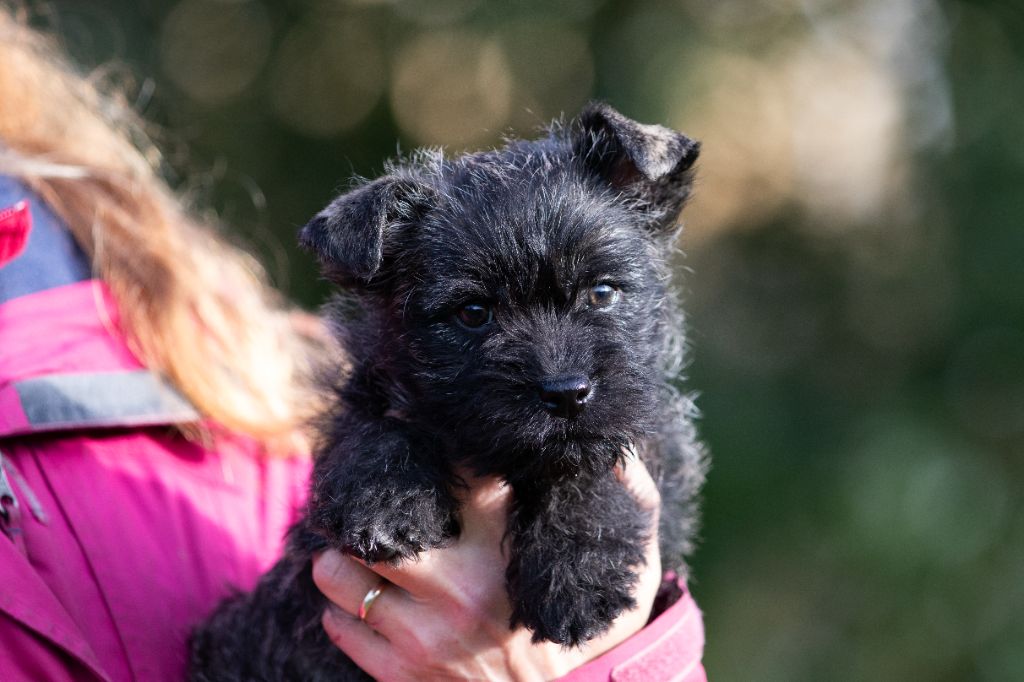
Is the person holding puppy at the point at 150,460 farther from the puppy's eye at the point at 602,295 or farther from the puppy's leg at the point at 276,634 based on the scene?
the puppy's eye at the point at 602,295

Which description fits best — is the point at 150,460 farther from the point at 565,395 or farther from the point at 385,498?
the point at 565,395

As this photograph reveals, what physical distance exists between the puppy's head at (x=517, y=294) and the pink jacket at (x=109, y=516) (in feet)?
2.05

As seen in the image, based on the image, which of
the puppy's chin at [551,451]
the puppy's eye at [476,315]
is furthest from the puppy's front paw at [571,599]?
the puppy's eye at [476,315]

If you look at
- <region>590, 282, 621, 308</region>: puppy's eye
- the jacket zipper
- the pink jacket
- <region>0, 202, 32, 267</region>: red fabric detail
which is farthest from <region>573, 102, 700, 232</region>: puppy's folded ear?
the jacket zipper

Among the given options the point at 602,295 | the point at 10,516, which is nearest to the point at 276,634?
the point at 10,516

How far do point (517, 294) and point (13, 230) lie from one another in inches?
59.0

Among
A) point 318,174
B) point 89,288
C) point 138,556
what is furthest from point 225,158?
point 138,556

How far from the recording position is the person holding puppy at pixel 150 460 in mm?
2410

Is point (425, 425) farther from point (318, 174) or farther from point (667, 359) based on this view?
point (318, 174)

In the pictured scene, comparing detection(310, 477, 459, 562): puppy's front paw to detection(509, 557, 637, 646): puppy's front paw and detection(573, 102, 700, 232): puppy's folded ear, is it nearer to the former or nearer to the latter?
detection(509, 557, 637, 646): puppy's front paw

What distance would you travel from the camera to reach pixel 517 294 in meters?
2.27

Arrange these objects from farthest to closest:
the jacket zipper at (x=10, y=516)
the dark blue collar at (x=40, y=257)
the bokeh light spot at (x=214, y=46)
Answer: the bokeh light spot at (x=214, y=46) → the dark blue collar at (x=40, y=257) → the jacket zipper at (x=10, y=516)

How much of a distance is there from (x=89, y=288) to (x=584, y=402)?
5.55ft

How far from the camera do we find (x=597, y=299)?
2371mm
